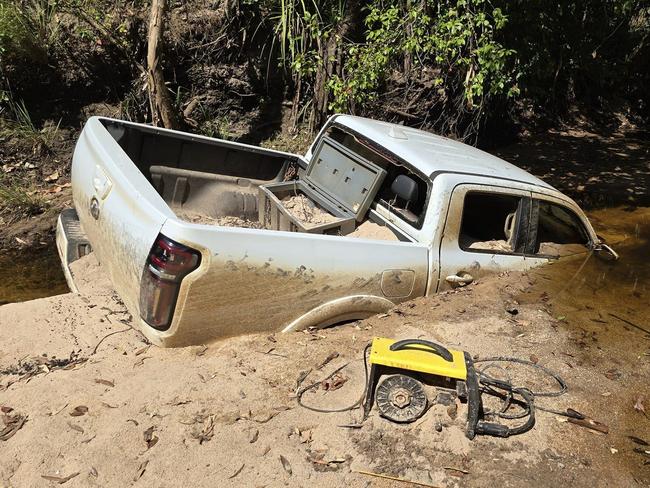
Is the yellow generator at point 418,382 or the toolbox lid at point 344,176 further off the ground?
the toolbox lid at point 344,176

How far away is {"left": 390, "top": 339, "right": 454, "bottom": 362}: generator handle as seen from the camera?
3334mm

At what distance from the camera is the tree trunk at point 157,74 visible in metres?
7.57

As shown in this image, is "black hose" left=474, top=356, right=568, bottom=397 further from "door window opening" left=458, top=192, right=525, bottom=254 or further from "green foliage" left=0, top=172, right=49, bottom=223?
"green foliage" left=0, top=172, right=49, bottom=223

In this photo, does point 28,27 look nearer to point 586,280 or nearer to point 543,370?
point 586,280

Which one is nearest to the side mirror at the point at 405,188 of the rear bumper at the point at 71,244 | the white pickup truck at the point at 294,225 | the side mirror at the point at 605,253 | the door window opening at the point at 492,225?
the white pickup truck at the point at 294,225

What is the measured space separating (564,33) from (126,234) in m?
6.85

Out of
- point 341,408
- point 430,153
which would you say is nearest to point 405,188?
point 430,153

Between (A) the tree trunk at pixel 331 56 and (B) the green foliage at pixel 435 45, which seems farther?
(A) the tree trunk at pixel 331 56

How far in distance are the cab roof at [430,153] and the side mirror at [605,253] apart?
107 centimetres

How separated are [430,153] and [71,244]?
2.81m

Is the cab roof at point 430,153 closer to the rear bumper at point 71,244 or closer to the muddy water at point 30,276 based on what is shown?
the rear bumper at point 71,244

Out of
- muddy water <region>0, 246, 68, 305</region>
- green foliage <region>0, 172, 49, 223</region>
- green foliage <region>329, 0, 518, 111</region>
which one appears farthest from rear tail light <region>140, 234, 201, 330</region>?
green foliage <region>329, 0, 518, 111</region>

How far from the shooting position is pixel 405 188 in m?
4.55

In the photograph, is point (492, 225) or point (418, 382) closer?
point (418, 382)
